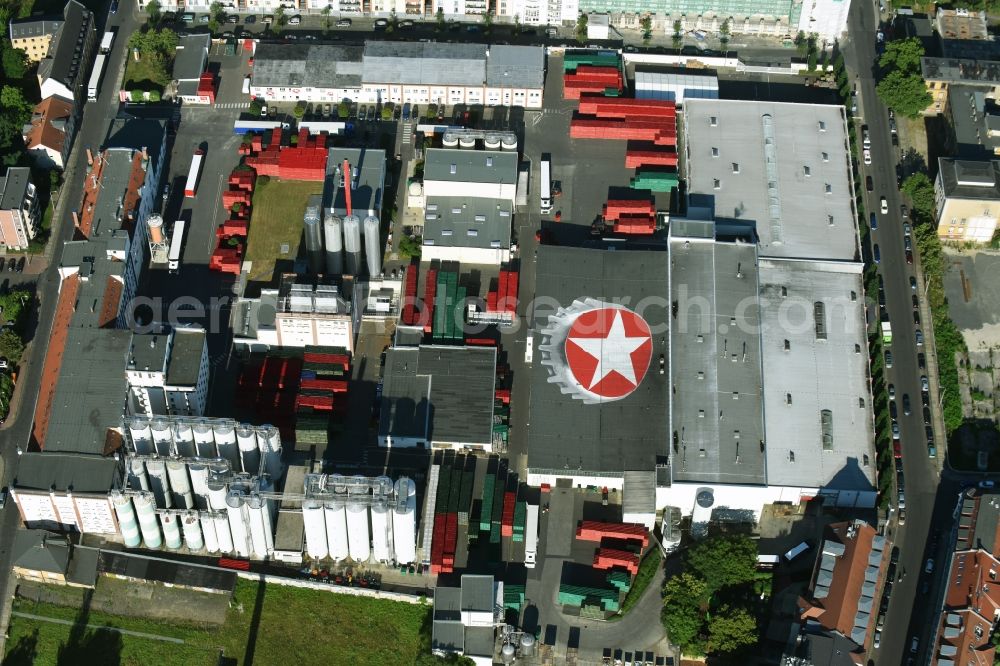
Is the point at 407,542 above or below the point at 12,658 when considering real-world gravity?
above

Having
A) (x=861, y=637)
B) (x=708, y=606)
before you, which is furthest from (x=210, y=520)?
(x=861, y=637)

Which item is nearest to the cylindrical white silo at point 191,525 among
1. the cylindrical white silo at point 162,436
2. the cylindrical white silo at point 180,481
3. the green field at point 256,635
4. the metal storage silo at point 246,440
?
the cylindrical white silo at point 180,481

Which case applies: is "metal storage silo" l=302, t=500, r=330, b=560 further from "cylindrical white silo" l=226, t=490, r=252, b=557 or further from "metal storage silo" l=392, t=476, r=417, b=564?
"metal storage silo" l=392, t=476, r=417, b=564

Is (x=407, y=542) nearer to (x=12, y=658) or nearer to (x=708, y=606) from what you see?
(x=708, y=606)

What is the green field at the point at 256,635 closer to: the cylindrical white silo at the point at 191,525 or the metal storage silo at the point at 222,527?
the metal storage silo at the point at 222,527

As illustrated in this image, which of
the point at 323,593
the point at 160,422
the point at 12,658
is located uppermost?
the point at 160,422
